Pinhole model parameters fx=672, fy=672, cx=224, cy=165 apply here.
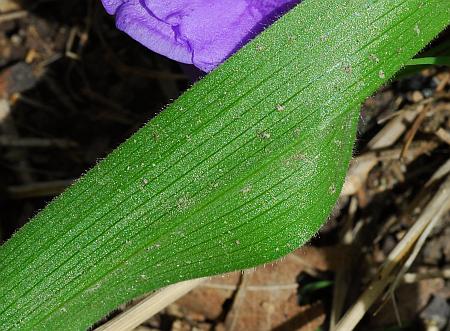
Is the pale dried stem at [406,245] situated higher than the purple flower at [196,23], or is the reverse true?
the purple flower at [196,23]

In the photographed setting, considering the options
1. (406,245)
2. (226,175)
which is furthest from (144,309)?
(406,245)

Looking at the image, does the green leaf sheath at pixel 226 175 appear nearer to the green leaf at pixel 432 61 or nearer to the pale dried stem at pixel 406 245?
the green leaf at pixel 432 61

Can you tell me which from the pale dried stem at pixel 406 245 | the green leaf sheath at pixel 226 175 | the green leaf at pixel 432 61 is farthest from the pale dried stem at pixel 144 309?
the green leaf at pixel 432 61

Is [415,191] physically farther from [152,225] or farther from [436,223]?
[152,225]

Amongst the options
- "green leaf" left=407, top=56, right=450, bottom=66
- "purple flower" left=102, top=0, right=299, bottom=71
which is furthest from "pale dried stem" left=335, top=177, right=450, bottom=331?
"purple flower" left=102, top=0, right=299, bottom=71

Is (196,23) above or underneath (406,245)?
above

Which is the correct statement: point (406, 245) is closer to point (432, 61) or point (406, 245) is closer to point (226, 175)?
point (432, 61)
